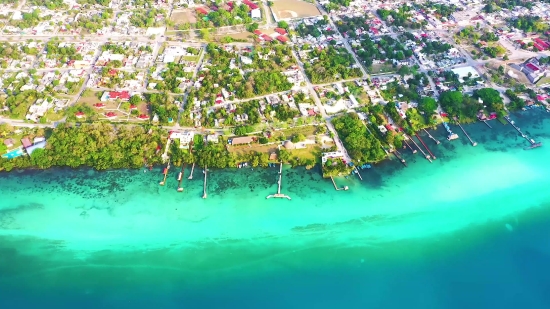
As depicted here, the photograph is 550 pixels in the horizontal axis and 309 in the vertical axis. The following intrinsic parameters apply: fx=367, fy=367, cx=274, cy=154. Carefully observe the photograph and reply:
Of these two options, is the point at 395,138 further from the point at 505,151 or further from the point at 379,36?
the point at 379,36

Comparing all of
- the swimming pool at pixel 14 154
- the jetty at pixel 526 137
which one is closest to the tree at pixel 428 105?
the jetty at pixel 526 137

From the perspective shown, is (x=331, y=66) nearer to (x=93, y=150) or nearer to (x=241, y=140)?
(x=241, y=140)

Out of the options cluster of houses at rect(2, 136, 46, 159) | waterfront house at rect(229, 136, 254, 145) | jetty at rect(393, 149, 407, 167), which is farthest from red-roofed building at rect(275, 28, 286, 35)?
cluster of houses at rect(2, 136, 46, 159)

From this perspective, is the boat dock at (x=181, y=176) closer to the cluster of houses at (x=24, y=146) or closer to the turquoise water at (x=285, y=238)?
the turquoise water at (x=285, y=238)

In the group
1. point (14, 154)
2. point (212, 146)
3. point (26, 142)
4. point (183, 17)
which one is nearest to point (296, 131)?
point (212, 146)

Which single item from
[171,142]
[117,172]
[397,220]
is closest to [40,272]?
[117,172]

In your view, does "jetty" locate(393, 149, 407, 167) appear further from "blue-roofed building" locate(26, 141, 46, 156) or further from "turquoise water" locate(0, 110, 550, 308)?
"blue-roofed building" locate(26, 141, 46, 156)
